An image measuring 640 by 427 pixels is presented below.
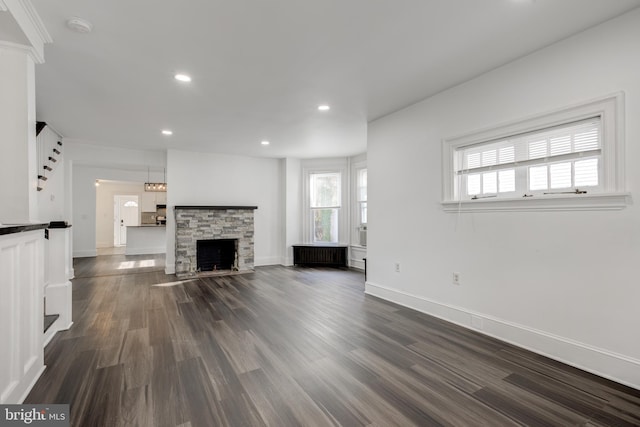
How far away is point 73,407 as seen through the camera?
187 cm

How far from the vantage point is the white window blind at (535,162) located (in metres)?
2.39

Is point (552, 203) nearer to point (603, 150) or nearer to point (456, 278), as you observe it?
point (603, 150)

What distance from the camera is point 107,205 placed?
11336 millimetres

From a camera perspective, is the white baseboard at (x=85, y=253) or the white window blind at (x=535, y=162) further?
the white baseboard at (x=85, y=253)

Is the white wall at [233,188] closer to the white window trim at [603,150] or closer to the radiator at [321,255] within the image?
the radiator at [321,255]

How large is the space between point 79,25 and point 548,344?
4.56 meters

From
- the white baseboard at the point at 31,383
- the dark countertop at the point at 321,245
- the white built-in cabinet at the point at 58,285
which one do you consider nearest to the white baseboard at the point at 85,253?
the dark countertop at the point at 321,245

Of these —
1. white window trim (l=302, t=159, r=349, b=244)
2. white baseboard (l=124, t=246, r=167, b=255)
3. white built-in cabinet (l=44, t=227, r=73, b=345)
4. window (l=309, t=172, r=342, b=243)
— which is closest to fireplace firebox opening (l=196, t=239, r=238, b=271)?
white window trim (l=302, t=159, r=349, b=244)

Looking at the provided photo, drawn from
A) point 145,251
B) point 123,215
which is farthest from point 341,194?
point 123,215

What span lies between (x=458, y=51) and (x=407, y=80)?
2.06ft

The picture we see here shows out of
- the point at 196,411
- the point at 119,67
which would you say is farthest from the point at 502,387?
the point at 119,67

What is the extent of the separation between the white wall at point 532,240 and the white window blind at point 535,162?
0.68 feet

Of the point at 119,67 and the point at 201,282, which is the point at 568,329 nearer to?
the point at 119,67

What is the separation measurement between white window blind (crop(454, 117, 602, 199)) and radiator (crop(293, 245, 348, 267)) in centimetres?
414
